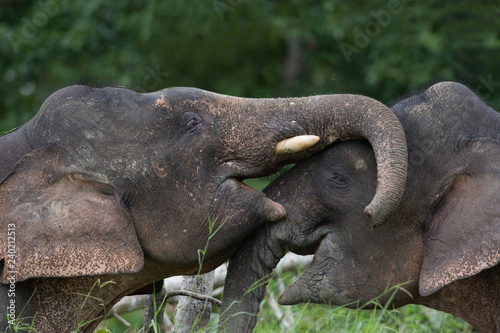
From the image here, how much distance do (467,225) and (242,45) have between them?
33.1ft

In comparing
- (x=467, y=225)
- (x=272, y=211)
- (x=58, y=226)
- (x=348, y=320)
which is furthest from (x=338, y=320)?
(x=58, y=226)

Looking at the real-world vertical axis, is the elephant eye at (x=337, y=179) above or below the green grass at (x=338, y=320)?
above

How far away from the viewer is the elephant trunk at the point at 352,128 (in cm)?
392

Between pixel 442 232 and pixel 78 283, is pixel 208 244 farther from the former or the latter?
pixel 442 232

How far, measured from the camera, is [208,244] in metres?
4.28

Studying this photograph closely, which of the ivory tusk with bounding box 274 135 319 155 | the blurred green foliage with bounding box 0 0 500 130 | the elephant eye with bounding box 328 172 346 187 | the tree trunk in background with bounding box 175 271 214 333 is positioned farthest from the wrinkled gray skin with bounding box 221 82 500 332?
the blurred green foliage with bounding box 0 0 500 130

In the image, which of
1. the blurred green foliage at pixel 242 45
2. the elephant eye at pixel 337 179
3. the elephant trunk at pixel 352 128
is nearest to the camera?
the elephant trunk at pixel 352 128

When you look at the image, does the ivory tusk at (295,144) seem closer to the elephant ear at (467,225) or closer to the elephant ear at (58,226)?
the elephant ear at (467,225)

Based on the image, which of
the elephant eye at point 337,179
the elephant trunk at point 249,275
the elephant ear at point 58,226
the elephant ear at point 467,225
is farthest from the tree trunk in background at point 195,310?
the elephant ear at point 467,225

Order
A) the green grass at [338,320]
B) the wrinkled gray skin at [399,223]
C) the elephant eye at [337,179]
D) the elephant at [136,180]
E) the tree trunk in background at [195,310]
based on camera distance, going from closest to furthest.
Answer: the elephant at [136,180], the wrinkled gray skin at [399,223], the elephant eye at [337,179], the tree trunk in background at [195,310], the green grass at [338,320]

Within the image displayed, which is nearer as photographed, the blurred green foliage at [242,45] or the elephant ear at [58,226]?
the elephant ear at [58,226]

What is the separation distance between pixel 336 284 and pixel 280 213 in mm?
546

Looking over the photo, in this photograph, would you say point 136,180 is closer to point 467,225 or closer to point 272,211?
point 272,211

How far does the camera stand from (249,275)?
4500 mm
